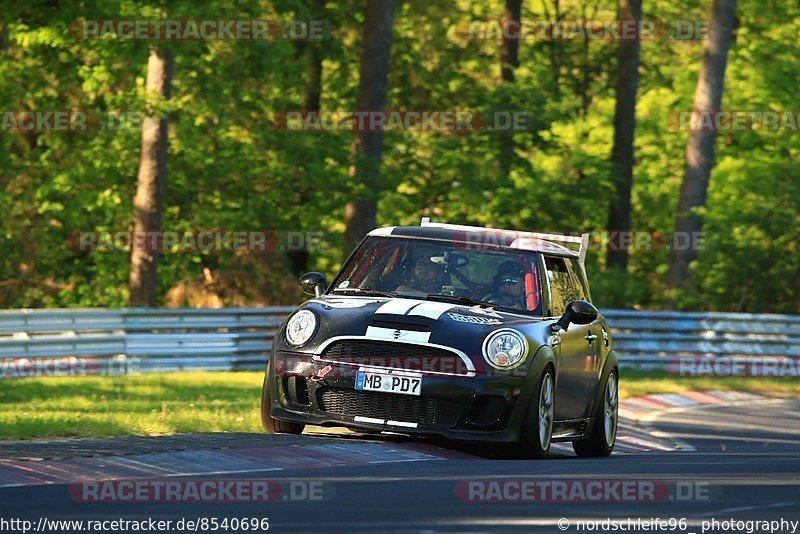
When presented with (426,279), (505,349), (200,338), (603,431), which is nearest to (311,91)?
(200,338)

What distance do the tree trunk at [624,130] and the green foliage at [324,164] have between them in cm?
57

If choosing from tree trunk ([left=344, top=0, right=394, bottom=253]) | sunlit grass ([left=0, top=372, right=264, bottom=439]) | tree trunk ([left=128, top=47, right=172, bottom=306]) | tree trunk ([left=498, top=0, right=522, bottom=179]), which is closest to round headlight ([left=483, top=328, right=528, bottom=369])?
sunlit grass ([left=0, top=372, right=264, bottom=439])

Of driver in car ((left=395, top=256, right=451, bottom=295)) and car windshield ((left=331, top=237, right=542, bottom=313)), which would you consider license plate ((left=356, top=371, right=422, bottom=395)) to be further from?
driver in car ((left=395, top=256, right=451, bottom=295))

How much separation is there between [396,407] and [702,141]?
24164 millimetres

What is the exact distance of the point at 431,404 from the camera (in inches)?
482

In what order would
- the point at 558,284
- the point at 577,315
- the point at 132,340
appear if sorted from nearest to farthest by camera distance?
the point at 577,315
the point at 558,284
the point at 132,340

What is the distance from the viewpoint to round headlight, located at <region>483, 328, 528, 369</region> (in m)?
12.2

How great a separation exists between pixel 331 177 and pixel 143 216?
4233 millimetres

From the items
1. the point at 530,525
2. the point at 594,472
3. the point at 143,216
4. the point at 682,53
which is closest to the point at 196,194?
the point at 143,216

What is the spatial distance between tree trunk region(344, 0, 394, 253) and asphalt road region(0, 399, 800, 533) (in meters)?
19.8

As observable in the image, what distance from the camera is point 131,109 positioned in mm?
28297

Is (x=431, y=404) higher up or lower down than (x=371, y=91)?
lower down

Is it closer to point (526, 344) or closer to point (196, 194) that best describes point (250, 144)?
point (196, 194)

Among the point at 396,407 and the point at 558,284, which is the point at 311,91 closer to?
the point at 558,284
